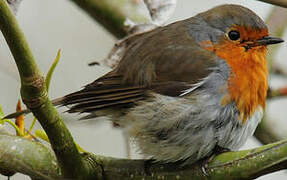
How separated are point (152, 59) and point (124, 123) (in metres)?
0.42

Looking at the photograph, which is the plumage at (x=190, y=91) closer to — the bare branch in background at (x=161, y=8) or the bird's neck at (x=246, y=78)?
the bird's neck at (x=246, y=78)

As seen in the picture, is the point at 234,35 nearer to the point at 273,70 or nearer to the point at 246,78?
the point at 246,78

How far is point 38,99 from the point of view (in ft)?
6.63

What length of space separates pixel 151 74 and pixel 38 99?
1.12 meters

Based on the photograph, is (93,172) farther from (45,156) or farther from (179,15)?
(179,15)

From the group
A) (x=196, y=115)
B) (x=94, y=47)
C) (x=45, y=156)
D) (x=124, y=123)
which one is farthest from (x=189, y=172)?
(x=94, y=47)

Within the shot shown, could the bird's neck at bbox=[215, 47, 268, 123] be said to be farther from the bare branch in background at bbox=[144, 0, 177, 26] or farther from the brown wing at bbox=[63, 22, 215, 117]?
the bare branch in background at bbox=[144, 0, 177, 26]

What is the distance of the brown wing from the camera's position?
2.96 meters

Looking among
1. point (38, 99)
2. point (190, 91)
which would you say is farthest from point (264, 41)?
point (38, 99)

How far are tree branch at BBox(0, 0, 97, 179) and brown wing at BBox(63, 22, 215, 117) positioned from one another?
0.53 meters

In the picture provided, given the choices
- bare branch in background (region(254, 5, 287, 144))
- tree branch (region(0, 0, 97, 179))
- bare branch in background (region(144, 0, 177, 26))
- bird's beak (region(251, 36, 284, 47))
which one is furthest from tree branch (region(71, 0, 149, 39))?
tree branch (region(0, 0, 97, 179))

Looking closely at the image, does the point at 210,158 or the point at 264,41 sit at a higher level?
the point at 264,41

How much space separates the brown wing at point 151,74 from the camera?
2.96 metres

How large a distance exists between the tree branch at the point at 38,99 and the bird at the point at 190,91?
492mm
